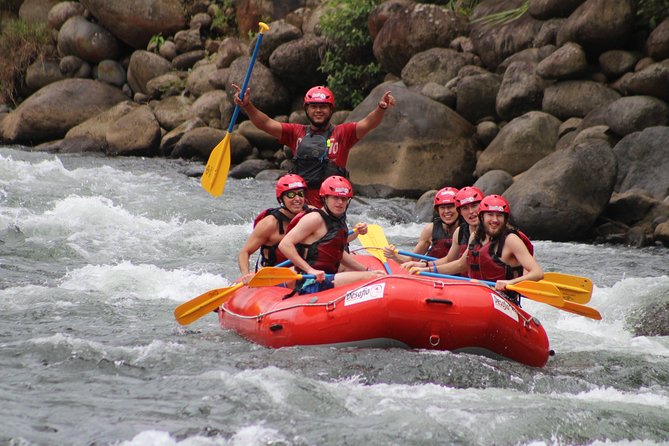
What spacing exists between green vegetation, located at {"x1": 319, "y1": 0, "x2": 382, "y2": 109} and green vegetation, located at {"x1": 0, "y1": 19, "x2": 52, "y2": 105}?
315 inches

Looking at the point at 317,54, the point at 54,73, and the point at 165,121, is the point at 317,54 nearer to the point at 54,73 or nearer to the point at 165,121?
the point at 165,121

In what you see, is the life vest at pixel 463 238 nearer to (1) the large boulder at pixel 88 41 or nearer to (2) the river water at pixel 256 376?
(2) the river water at pixel 256 376

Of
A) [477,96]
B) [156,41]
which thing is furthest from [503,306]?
[156,41]

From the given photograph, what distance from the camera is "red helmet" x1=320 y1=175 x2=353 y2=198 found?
22.1 feet

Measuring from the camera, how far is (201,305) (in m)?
7.06

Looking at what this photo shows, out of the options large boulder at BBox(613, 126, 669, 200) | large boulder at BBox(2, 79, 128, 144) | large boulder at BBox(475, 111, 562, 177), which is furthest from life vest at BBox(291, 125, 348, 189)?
large boulder at BBox(2, 79, 128, 144)

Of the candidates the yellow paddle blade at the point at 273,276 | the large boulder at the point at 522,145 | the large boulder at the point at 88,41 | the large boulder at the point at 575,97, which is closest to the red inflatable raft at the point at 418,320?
the yellow paddle blade at the point at 273,276

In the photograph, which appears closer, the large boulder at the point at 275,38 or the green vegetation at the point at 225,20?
the large boulder at the point at 275,38

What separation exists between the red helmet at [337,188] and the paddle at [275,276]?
1.94ft

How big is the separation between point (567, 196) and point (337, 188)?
5.60m

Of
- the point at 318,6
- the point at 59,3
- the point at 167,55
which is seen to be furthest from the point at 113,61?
the point at 318,6

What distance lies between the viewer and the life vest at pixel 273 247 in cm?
734

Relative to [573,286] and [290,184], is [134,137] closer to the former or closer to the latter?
[290,184]

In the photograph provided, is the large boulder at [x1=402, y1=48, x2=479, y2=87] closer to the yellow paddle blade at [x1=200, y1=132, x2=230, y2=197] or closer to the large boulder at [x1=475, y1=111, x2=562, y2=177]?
the large boulder at [x1=475, y1=111, x2=562, y2=177]
